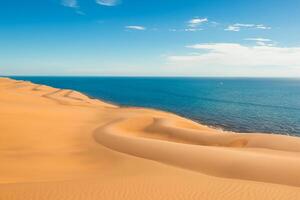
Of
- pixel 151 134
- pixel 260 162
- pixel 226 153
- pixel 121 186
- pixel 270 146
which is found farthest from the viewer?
pixel 151 134

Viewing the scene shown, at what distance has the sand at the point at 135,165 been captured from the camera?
11.9m

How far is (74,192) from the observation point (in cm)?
1149

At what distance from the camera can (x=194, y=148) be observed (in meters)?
21.3

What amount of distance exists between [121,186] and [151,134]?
18.8 meters

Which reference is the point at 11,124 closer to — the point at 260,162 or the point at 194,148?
the point at 194,148

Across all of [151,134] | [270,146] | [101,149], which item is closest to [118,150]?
[101,149]

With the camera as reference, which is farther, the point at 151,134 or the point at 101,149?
the point at 151,134

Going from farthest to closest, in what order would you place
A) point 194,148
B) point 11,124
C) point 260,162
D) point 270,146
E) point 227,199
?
point 11,124, point 270,146, point 194,148, point 260,162, point 227,199

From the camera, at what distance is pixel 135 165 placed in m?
17.1

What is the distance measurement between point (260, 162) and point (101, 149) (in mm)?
10919

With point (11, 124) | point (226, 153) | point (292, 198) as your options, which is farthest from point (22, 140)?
point (292, 198)

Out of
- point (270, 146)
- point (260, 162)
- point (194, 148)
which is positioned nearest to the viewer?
point (260, 162)

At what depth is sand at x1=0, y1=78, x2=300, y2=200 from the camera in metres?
11.9

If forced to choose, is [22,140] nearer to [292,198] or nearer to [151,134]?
[151,134]
